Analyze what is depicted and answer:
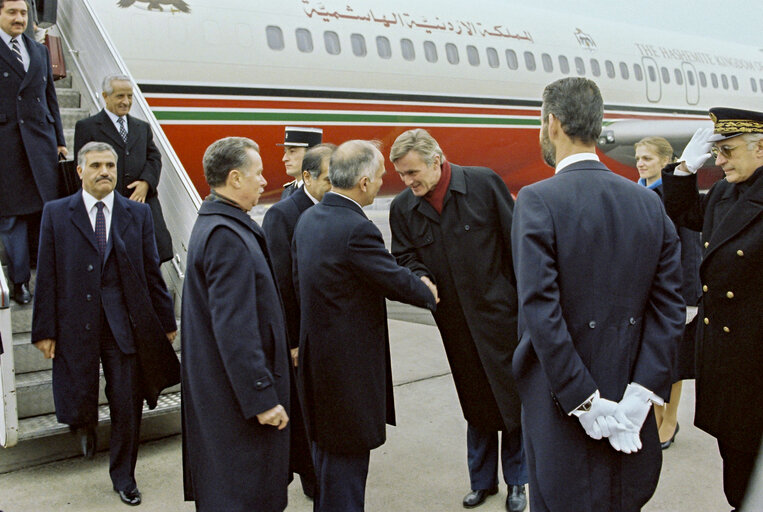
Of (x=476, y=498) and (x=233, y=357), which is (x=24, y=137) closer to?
Answer: (x=233, y=357)

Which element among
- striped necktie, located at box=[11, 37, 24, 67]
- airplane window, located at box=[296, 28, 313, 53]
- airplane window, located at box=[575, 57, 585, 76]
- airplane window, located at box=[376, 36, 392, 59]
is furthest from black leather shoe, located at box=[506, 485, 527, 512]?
airplane window, located at box=[575, 57, 585, 76]

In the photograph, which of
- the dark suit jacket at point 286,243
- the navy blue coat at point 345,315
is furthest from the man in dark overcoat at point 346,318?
the dark suit jacket at point 286,243

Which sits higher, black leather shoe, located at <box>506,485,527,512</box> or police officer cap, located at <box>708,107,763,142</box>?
police officer cap, located at <box>708,107,763,142</box>

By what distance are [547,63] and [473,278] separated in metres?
11.3

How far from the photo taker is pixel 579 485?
7.59ft

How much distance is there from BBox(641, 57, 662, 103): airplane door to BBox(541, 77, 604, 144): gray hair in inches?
591

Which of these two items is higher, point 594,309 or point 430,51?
point 430,51

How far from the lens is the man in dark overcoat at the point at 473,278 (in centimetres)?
362

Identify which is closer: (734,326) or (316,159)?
(734,326)

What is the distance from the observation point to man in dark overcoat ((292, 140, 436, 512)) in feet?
10.2

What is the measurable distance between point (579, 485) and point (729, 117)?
164 cm

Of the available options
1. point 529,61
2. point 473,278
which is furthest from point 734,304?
point 529,61

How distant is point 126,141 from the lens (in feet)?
15.9

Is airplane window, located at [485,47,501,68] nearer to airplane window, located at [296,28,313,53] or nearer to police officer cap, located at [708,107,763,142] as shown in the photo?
airplane window, located at [296,28,313,53]
